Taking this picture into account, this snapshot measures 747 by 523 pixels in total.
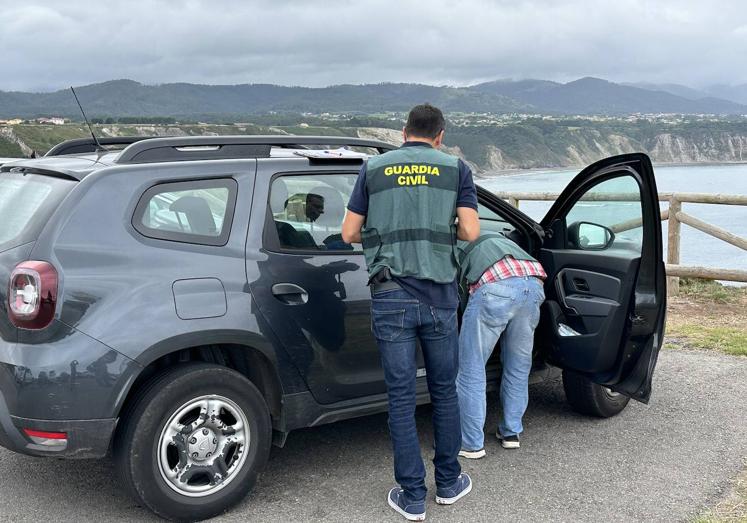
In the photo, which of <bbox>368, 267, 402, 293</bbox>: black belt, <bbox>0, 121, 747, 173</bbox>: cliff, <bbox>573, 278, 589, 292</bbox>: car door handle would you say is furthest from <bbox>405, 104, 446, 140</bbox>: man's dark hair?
<bbox>0, 121, 747, 173</bbox>: cliff

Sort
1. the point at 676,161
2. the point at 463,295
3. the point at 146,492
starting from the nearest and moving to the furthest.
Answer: the point at 146,492
the point at 463,295
the point at 676,161

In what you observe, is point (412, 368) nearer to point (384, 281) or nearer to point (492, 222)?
point (384, 281)

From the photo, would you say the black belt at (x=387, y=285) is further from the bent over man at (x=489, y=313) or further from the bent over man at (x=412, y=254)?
the bent over man at (x=489, y=313)

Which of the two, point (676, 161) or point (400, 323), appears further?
point (676, 161)

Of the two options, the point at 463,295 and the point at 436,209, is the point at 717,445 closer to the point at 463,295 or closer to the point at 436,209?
the point at 463,295

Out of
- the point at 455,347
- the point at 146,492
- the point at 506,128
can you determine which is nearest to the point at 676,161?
the point at 506,128

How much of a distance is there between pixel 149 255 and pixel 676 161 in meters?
14.2

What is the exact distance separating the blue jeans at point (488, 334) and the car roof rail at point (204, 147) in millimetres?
1358

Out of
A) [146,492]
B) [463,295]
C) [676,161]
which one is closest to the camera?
[146,492]

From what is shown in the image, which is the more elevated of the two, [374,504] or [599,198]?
[599,198]

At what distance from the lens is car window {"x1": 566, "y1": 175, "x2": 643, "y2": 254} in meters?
4.29

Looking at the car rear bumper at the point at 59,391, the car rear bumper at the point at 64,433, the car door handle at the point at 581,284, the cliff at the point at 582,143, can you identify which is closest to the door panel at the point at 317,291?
the car rear bumper at the point at 59,391

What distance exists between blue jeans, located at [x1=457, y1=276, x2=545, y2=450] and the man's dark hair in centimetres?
106

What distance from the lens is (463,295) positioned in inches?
173
